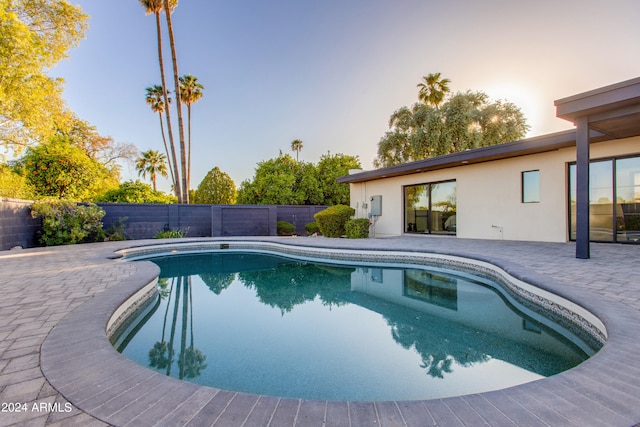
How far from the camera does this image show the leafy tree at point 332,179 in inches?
821

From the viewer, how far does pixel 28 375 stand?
204 centimetres

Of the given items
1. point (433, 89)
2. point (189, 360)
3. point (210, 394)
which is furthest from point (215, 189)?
point (210, 394)

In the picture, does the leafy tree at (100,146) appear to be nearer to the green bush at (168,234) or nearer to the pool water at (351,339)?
the green bush at (168,234)

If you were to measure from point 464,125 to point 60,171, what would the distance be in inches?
927

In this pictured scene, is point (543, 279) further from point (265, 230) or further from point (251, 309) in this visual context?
point (265, 230)

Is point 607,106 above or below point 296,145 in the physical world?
below

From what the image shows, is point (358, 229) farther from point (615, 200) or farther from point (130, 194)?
point (130, 194)

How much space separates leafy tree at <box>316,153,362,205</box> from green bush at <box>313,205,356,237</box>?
777 centimetres

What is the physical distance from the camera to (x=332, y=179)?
68.4ft

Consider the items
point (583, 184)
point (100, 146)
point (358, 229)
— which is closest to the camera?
point (583, 184)

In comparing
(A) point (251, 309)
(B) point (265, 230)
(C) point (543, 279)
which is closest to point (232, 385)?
(A) point (251, 309)

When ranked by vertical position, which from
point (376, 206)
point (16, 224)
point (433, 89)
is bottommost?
point (16, 224)

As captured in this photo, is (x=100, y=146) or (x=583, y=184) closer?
(x=583, y=184)

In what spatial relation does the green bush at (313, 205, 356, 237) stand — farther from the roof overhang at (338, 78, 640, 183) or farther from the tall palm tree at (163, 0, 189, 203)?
the tall palm tree at (163, 0, 189, 203)
